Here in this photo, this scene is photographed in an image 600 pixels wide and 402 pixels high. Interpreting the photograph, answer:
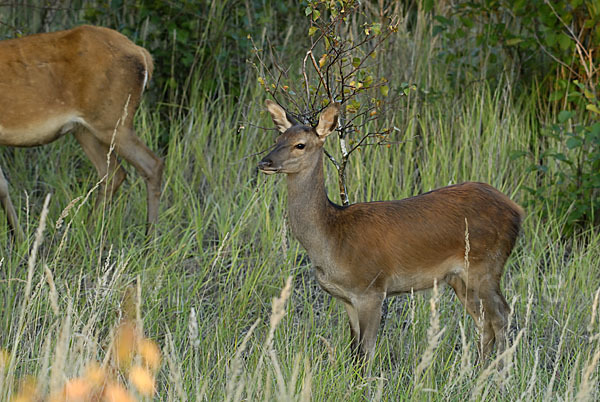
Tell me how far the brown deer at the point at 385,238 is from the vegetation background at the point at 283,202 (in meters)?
0.20

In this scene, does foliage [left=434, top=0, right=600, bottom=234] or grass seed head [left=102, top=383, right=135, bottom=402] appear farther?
foliage [left=434, top=0, right=600, bottom=234]

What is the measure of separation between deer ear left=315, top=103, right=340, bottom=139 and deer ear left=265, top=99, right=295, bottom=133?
0.72 feet

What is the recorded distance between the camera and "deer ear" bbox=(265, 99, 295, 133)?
163 inches

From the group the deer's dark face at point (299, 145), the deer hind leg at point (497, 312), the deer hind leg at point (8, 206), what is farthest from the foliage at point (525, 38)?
the deer hind leg at point (8, 206)

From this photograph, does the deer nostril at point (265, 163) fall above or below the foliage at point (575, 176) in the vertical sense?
above

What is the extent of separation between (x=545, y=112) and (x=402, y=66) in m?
1.11

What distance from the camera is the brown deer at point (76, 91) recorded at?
5.75 metres

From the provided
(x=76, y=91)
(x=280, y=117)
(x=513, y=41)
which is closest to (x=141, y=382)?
(x=280, y=117)

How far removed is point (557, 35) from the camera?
250 inches

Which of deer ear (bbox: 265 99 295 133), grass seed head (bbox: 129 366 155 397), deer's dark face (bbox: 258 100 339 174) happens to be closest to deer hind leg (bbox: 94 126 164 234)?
deer ear (bbox: 265 99 295 133)

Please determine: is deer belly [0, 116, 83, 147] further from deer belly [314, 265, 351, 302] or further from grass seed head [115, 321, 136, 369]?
deer belly [314, 265, 351, 302]

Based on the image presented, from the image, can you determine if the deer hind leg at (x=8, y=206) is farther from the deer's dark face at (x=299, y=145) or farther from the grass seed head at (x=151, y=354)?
the deer's dark face at (x=299, y=145)

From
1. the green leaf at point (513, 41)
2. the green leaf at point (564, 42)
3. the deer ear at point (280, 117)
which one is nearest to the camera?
the deer ear at point (280, 117)

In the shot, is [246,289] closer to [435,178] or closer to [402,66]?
[435,178]
